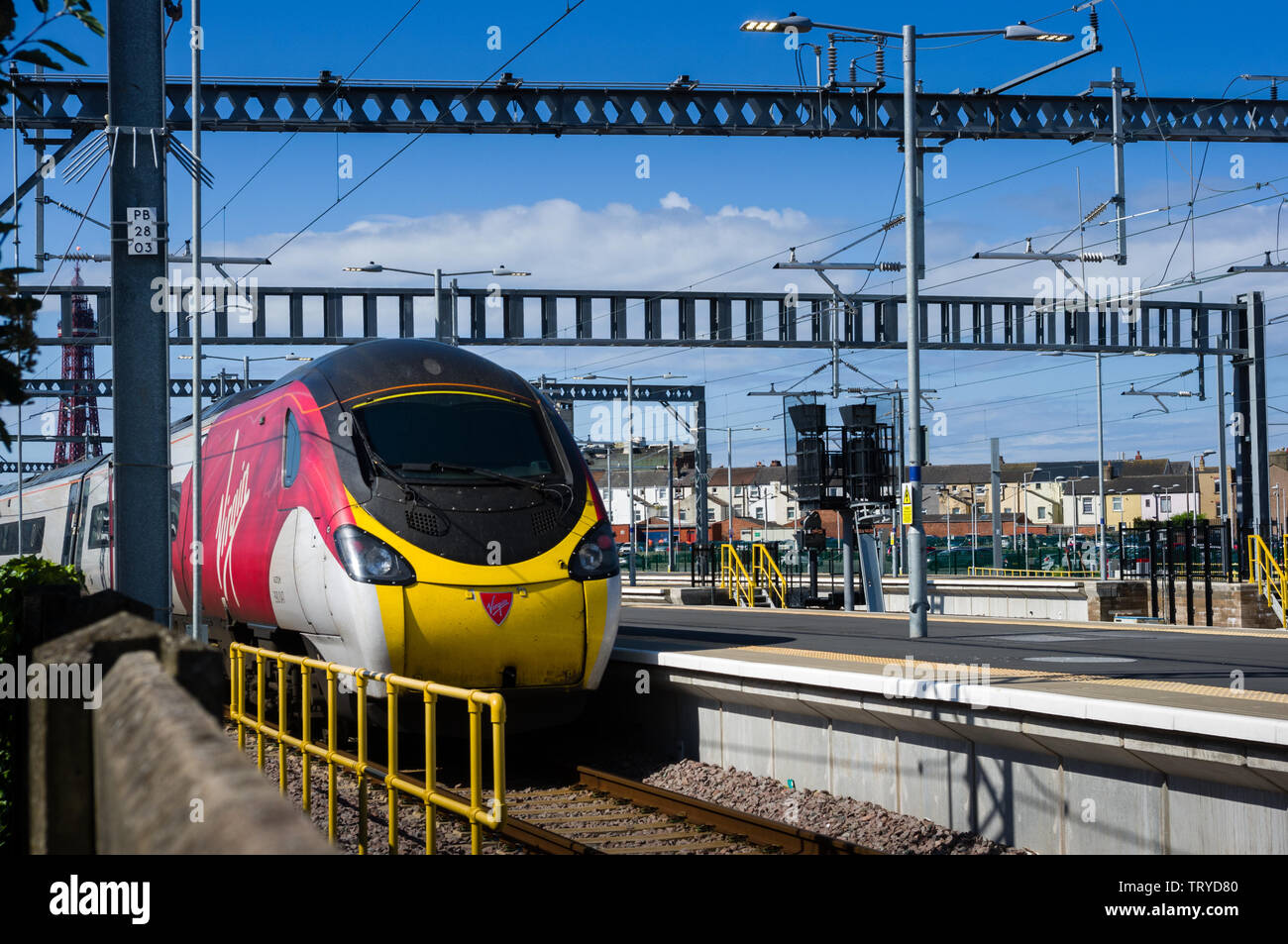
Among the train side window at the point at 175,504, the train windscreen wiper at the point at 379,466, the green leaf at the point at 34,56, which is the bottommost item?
the train side window at the point at 175,504

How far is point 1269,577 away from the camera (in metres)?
24.1

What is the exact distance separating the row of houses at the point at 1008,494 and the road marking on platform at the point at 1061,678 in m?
70.7

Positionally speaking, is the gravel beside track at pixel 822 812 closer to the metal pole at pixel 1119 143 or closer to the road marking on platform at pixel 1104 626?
the road marking on platform at pixel 1104 626

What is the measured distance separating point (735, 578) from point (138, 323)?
2807 centimetres

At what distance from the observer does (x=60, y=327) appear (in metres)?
35.7

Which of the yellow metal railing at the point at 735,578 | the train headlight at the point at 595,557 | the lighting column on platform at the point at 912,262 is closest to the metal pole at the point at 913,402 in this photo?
the lighting column on platform at the point at 912,262

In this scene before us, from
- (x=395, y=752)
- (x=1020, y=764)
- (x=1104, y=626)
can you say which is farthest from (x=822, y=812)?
(x=1104, y=626)

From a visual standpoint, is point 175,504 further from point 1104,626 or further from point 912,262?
point 1104,626

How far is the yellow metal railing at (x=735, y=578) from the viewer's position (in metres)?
33.6
